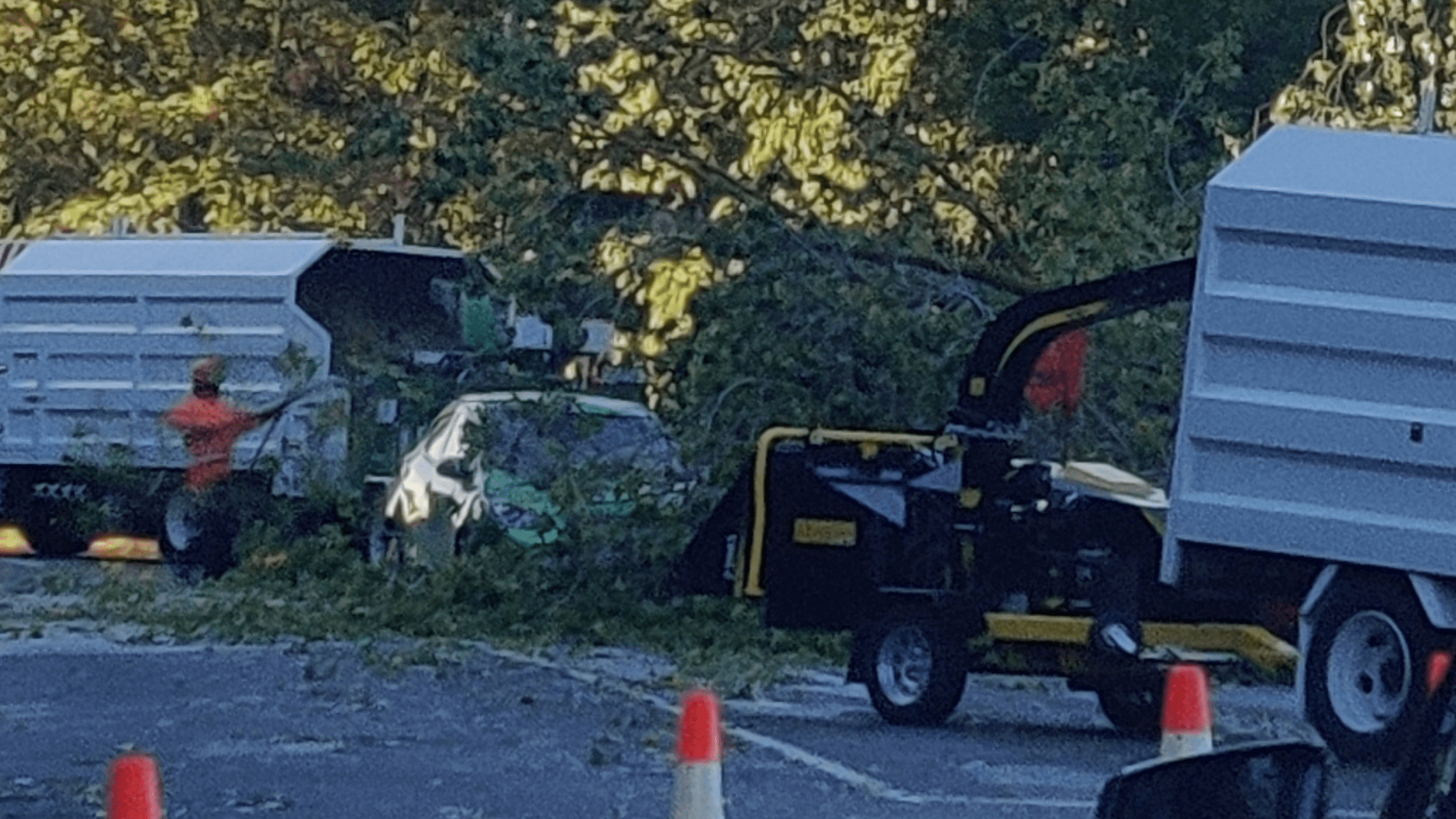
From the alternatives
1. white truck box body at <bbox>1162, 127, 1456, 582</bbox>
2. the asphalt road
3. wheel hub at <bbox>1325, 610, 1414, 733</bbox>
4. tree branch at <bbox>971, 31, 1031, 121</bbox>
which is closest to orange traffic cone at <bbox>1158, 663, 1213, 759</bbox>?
the asphalt road

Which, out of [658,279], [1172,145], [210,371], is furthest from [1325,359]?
[210,371]

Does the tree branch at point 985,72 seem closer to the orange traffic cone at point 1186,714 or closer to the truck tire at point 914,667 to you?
the truck tire at point 914,667

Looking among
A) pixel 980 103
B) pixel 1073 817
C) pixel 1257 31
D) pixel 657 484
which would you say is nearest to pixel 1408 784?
pixel 1073 817

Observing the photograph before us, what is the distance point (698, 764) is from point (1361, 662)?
19.2ft

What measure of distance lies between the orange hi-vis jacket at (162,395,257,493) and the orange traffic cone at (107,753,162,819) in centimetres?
1860

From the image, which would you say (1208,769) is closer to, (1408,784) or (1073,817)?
(1408,784)

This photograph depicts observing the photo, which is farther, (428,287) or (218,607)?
(428,287)

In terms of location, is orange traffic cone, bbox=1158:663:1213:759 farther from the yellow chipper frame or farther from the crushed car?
the crushed car

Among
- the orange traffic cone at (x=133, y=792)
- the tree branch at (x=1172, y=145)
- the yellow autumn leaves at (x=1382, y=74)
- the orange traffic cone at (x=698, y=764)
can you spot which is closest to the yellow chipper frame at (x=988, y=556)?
the tree branch at (x=1172, y=145)

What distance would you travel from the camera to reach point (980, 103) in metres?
26.1

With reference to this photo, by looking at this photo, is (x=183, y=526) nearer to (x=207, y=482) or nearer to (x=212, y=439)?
(x=207, y=482)

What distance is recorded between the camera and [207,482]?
2478cm

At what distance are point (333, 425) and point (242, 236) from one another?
13.8 ft

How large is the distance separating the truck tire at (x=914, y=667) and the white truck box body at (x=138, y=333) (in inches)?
448
